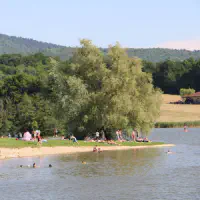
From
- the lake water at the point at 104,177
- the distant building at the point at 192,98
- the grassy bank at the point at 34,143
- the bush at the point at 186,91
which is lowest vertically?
the lake water at the point at 104,177

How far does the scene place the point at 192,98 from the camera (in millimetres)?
157250

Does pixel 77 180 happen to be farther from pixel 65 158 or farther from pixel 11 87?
pixel 11 87

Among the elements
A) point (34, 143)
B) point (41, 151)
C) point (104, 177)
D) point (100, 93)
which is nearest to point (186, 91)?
point (100, 93)

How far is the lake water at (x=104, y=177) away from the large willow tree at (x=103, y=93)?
30.6 feet

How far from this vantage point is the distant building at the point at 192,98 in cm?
15631

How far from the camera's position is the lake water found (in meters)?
26.8

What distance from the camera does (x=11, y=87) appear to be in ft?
361

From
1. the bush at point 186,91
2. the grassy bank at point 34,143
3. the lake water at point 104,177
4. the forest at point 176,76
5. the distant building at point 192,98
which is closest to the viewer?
the lake water at point 104,177

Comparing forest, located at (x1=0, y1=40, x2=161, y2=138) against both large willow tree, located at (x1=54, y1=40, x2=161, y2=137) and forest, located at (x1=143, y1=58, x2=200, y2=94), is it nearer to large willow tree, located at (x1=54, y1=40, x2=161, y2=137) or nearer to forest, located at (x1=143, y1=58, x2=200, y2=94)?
large willow tree, located at (x1=54, y1=40, x2=161, y2=137)

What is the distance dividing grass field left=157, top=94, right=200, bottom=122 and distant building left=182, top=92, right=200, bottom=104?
203 inches

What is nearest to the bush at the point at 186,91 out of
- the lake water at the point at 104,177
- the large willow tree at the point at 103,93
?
the large willow tree at the point at 103,93

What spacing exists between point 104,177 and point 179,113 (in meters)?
108

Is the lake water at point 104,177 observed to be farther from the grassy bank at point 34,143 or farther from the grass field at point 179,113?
the grass field at point 179,113

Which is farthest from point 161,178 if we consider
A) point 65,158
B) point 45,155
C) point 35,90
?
point 35,90
